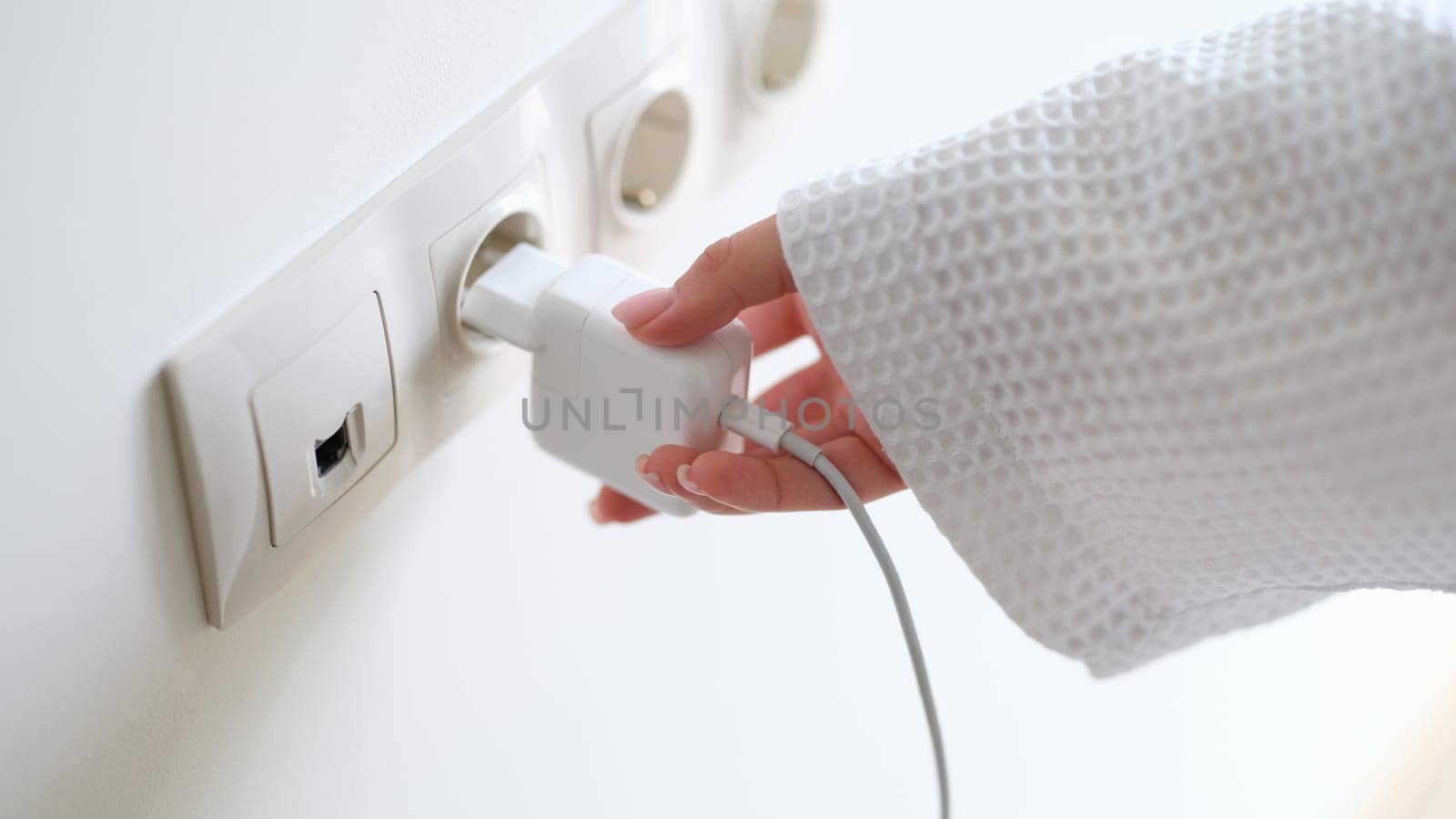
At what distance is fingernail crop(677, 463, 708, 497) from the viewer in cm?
37

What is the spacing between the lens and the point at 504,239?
1.32 feet

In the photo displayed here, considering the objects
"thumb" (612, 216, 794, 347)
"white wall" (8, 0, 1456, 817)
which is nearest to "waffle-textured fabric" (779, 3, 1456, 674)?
"thumb" (612, 216, 794, 347)

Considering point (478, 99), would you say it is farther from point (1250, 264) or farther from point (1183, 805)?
point (1183, 805)

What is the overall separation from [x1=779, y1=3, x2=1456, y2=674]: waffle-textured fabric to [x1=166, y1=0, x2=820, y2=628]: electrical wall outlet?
0.27 ft

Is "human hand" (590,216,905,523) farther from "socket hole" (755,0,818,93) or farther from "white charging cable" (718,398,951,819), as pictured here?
"socket hole" (755,0,818,93)

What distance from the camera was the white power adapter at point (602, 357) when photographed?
1.21 feet

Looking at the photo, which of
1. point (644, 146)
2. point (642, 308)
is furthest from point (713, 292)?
point (644, 146)

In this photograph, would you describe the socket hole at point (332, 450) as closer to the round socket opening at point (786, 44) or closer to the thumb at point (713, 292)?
the thumb at point (713, 292)

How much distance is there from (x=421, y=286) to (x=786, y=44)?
228mm

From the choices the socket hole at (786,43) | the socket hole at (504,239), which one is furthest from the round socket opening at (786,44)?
the socket hole at (504,239)

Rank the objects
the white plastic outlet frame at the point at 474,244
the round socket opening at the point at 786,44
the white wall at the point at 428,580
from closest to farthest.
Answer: the white wall at the point at 428,580
the white plastic outlet frame at the point at 474,244
the round socket opening at the point at 786,44

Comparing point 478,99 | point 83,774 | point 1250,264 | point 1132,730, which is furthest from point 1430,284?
point 1132,730

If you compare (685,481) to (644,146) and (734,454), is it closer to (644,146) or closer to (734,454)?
(734,454)

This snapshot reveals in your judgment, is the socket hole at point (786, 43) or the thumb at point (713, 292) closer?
the thumb at point (713, 292)
